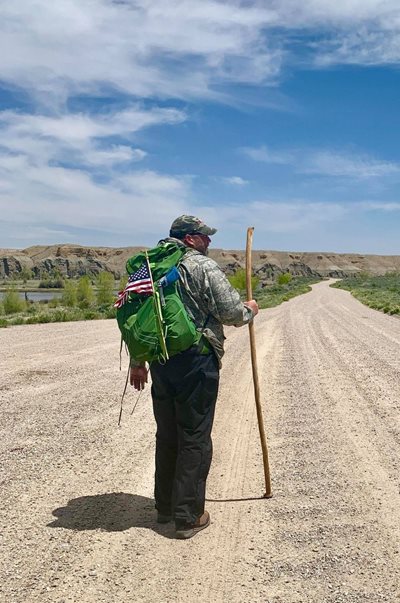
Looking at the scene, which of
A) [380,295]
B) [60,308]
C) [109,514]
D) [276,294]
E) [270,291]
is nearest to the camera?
[109,514]

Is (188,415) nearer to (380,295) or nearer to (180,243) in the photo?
(180,243)

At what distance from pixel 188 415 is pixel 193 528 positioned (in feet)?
2.73

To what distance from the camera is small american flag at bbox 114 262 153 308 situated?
3.99m

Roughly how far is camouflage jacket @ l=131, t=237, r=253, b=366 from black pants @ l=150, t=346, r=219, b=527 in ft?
0.70

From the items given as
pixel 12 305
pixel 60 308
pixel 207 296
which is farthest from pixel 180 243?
pixel 60 308

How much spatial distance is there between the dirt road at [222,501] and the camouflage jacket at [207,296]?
55.4 inches

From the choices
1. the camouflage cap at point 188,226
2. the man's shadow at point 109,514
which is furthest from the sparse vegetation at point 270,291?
the camouflage cap at point 188,226

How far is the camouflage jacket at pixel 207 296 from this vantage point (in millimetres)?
4117

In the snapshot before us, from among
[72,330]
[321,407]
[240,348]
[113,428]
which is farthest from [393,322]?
[113,428]

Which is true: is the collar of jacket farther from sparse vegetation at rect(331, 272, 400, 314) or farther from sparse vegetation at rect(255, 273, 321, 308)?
sparse vegetation at rect(255, 273, 321, 308)

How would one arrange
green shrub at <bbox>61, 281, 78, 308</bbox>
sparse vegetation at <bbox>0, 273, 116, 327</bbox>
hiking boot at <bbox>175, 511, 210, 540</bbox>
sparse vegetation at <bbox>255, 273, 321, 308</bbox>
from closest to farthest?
hiking boot at <bbox>175, 511, 210, 540</bbox> < sparse vegetation at <bbox>0, 273, 116, 327</bbox> < sparse vegetation at <bbox>255, 273, 321, 308</bbox> < green shrub at <bbox>61, 281, 78, 308</bbox>

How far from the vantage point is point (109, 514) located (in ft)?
14.6

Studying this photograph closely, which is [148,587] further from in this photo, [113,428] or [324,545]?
[113,428]

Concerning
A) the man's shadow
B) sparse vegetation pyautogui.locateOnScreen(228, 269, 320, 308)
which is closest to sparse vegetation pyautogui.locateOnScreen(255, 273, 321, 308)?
sparse vegetation pyautogui.locateOnScreen(228, 269, 320, 308)
